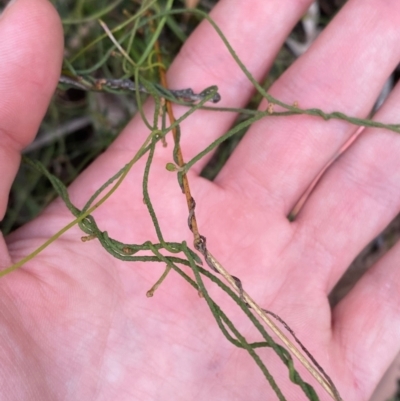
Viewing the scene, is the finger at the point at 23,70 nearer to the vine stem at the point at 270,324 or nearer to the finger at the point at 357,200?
the vine stem at the point at 270,324

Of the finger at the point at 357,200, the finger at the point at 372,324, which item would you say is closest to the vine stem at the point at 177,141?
the finger at the point at 357,200

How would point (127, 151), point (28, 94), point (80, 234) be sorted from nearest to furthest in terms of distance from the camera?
point (28, 94) → point (80, 234) → point (127, 151)

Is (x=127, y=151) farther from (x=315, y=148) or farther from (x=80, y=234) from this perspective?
(x=315, y=148)

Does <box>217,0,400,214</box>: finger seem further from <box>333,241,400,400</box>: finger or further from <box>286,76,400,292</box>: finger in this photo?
<box>333,241,400,400</box>: finger

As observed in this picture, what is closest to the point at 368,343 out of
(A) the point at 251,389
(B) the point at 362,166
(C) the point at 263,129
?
(A) the point at 251,389

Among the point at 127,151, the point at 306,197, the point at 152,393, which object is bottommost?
the point at 152,393

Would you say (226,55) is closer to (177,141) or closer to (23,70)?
(177,141)
